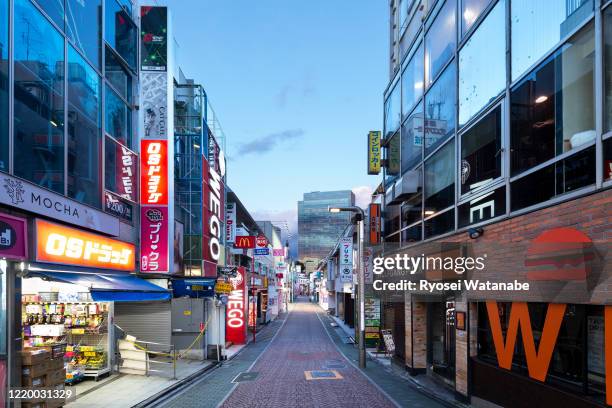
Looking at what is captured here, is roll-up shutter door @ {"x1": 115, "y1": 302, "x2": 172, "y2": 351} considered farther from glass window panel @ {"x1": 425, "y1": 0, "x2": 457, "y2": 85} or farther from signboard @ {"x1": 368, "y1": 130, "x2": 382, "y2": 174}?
glass window panel @ {"x1": 425, "y1": 0, "x2": 457, "y2": 85}

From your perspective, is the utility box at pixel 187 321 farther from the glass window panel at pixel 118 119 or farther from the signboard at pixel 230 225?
the signboard at pixel 230 225

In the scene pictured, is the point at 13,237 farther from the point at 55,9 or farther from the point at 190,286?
the point at 190,286

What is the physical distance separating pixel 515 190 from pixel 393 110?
558 inches

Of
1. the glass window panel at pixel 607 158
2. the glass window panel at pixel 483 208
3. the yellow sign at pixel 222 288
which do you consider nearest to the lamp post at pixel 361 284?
the yellow sign at pixel 222 288

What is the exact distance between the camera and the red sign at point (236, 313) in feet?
101

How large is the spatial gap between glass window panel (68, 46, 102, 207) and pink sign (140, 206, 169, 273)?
3026 millimetres

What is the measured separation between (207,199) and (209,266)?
327 cm

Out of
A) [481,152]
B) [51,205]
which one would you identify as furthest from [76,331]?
[481,152]

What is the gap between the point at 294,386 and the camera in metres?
15.7

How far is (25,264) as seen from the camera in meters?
9.95

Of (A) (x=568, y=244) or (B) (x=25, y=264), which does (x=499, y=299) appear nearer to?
(A) (x=568, y=244)

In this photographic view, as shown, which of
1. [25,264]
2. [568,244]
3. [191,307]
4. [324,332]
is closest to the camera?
[568,244]

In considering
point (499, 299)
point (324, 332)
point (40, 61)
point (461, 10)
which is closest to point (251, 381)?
point (499, 299)

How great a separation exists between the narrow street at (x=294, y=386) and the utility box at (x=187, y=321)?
78.3 inches
